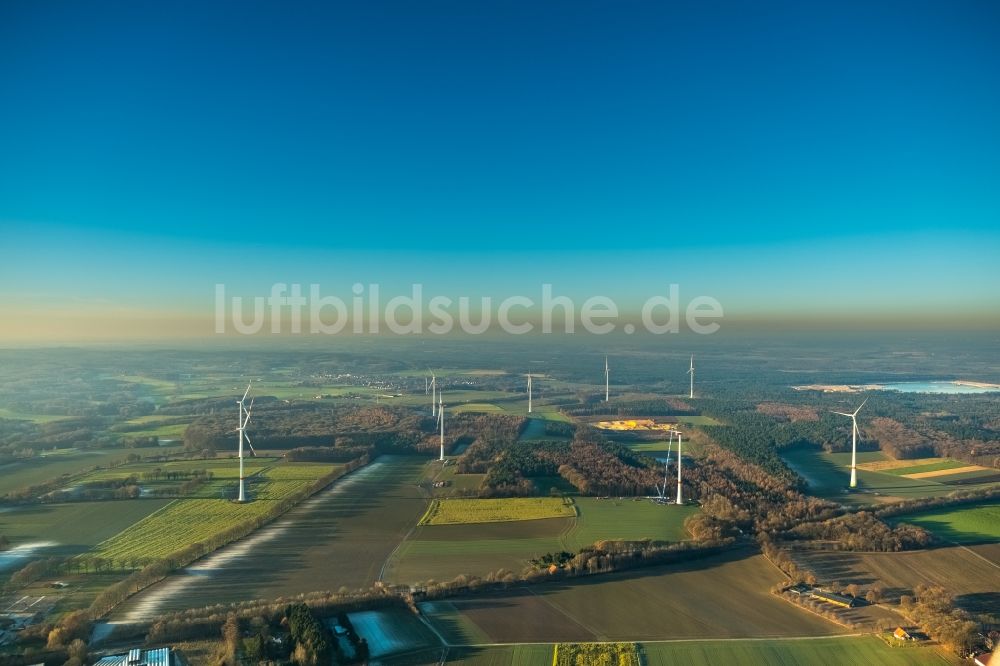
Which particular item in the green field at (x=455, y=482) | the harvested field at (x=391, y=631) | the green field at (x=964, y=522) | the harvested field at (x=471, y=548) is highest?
the harvested field at (x=391, y=631)

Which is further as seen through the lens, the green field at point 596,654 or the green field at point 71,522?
the green field at point 71,522

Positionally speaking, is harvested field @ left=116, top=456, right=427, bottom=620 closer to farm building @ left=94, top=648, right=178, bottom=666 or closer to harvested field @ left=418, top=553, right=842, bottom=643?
farm building @ left=94, top=648, right=178, bottom=666

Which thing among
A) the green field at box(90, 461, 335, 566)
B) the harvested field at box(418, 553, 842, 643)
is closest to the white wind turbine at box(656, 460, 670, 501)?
the harvested field at box(418, 553, 842, 643)

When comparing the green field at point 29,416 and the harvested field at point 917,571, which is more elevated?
the green field at point 29,416

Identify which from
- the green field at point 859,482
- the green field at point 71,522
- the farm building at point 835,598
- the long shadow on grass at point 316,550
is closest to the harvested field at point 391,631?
the long shadow on grass at point 316,550

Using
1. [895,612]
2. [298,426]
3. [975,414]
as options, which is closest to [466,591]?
[895,612]

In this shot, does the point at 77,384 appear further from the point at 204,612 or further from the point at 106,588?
the point at 204,612

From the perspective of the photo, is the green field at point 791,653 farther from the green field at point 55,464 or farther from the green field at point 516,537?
the green field at point 55,464
